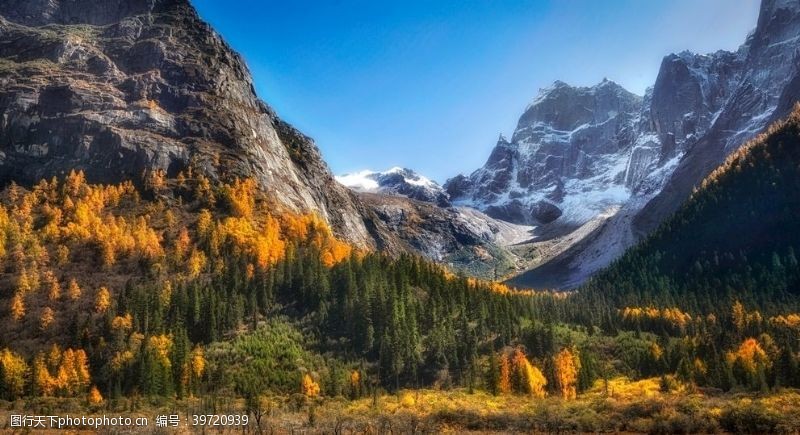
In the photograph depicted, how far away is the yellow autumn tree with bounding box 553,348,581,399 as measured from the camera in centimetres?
9006

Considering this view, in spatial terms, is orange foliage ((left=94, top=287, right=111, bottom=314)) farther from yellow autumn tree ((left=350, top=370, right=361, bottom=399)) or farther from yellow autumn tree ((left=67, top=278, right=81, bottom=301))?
yellow autumn tree ((left=350, top=370, right=361, bottom=399))

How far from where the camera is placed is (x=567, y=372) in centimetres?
9475

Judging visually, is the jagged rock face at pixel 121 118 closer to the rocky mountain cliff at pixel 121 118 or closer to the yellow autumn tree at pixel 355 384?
the rocky mountain cliff at pixel 121 118

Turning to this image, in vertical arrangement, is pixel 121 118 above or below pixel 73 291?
above

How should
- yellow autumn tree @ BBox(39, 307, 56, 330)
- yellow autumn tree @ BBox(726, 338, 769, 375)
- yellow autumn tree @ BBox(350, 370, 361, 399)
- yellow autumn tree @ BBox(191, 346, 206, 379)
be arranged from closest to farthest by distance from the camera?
yellow autumn tree @ BBox(350, 370, 361, 399) < yellow autumn tree @ BBox(191, 346, 206, 379) < yellow autumn tree @ BBox(726, 338, 769, 375) < yellow autumn tree @ BBox(39, 307, 56, 330)

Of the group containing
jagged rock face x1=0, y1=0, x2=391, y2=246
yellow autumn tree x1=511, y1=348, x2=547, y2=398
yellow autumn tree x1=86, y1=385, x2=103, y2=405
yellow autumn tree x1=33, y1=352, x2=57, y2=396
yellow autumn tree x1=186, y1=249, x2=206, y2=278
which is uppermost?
jagged rock face x1=0, y1=0, x2=391, y2=246

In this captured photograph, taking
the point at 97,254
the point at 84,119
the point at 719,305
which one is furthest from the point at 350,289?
the point at 719,305

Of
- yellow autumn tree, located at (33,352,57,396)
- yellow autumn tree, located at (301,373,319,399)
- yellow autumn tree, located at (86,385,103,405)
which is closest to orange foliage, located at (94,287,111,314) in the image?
yellow autumn tree, located at (33,352,57,396)

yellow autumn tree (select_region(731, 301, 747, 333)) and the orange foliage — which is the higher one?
the orange foliage

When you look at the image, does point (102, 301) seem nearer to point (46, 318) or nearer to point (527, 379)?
point (46, 318)

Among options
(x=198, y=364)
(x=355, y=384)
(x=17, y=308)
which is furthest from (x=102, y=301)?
(x=355, y=384)

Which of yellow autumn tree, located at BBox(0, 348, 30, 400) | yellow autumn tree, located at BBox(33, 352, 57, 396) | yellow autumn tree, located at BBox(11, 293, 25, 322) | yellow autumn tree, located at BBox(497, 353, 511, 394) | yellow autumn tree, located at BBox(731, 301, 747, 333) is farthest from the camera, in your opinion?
yellow autumn tree, located at BBox(731, 301, 747, 333)

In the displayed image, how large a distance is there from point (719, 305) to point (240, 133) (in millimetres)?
154716

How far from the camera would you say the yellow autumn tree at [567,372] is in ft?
295
